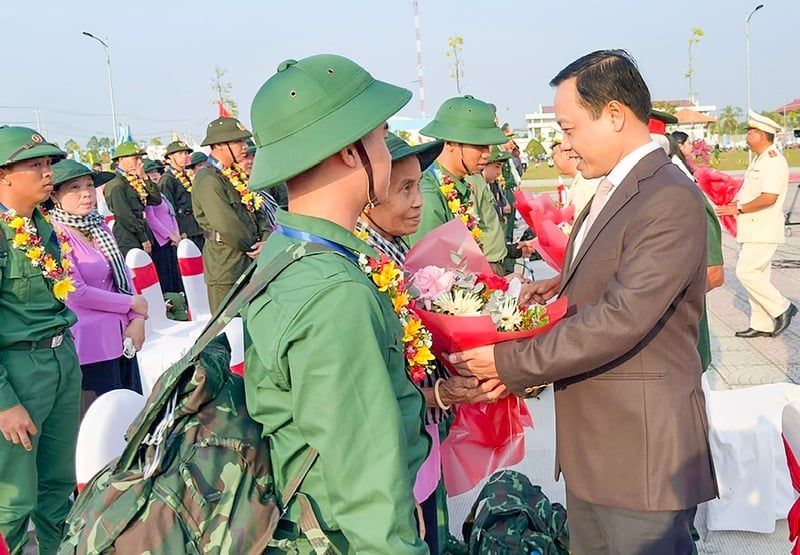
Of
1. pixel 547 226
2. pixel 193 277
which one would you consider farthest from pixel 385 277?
pixel 193 277

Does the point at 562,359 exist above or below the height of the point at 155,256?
above

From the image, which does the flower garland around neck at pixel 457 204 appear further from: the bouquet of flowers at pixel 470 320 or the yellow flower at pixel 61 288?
the yellow flower at pixel 61 288

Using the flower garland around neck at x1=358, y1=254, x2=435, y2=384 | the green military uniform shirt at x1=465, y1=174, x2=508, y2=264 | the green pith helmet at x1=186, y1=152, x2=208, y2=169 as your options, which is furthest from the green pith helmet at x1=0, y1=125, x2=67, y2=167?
the green pith helmet at x1=186, y1=152, x2=208, y2=169

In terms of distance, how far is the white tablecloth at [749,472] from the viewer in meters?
3.44

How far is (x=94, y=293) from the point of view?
4168mm

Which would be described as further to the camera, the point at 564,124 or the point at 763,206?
the point at 763,206

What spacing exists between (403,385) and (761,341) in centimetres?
611

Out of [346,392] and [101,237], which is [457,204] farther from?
[346,392]

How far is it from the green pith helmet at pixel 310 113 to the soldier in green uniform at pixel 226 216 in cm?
441

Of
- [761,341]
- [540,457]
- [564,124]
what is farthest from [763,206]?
[564,124]

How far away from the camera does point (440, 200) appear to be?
140 inches

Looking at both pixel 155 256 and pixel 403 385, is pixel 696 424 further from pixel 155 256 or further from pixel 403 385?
pixel 155 256

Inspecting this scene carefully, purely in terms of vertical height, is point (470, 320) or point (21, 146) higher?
point (21, 146)

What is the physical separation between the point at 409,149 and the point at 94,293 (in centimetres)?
251
